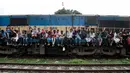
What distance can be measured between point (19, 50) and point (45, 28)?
101 inches

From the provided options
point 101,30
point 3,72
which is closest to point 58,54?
point 101,30

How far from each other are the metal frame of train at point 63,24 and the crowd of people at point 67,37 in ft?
1.44

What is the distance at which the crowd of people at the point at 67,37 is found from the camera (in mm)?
17094

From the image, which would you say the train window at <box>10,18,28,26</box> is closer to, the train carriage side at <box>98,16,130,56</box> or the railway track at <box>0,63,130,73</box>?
the railway track at <box>0,63,130,73</box>

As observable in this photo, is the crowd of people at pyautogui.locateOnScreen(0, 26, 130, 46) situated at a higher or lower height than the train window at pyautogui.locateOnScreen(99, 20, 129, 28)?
lower

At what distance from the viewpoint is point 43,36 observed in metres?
17.3

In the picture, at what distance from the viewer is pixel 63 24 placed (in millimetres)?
18625

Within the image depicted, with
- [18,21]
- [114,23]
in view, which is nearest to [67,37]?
[114,23]

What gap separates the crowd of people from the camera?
56.1 feet

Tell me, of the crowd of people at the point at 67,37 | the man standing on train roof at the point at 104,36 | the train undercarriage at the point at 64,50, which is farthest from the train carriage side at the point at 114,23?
the train undercarriage at the point at 64,50

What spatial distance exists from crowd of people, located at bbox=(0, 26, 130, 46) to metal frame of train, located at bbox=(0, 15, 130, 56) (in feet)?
1.44

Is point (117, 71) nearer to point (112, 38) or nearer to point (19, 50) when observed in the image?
point (112, 38)

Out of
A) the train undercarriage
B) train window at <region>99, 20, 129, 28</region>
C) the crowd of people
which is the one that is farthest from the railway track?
train window at <region>99, 20, 129, 28</region>

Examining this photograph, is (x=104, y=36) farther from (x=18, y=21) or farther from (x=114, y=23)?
(x=18, y=21)
